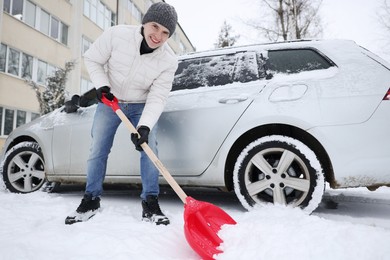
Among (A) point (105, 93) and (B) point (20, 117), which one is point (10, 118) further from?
(A) point (105, 93)

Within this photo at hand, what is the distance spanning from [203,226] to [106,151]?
1099 mm

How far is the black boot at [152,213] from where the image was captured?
2.14 m

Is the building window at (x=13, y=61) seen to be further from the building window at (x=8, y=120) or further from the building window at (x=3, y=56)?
the building window at (x=8, y=120)

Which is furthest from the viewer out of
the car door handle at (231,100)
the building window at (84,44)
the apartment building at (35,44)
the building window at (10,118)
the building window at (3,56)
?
the building window at (84,44)

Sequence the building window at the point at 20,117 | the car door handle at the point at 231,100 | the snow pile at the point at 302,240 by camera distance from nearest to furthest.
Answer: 1. the snow pile at the point at 302,240
2. the car door handle at the point at 231,100
3. the building window at the point at 20,117

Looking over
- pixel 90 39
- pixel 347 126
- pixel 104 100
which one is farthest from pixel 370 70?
pixel 90 39

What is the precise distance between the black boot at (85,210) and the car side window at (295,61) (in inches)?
72.9

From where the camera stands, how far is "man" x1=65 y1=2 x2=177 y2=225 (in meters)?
2.22

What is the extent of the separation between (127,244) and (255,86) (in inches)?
61.5

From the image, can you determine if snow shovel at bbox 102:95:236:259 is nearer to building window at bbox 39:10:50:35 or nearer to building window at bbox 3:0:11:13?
building window at bbox 3:0:11:13

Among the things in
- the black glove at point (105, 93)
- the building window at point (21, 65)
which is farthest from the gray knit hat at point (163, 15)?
the building window at point (21, 65)

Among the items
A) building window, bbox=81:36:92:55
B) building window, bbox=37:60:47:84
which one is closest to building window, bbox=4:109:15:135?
building window, bbox=37:60:47:84

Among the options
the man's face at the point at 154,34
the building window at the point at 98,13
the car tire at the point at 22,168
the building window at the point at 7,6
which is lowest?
the car tire at the point at 22,168

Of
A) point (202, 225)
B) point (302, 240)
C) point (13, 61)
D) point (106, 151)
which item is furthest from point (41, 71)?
point (302, 240)
